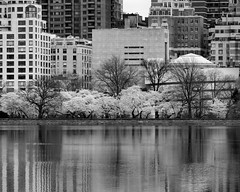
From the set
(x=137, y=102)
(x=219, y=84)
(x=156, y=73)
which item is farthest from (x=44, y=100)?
(x=219, y=84)

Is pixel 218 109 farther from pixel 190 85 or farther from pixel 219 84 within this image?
pixel 219 84

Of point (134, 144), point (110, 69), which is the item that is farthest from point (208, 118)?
point (134, 144)

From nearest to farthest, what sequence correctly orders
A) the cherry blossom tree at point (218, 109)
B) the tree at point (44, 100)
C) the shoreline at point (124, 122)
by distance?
the shoreline at point (124, 122) → the cherry blossom tree at point (218, 109) → the tree at point (44, 100)

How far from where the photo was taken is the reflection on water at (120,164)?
58219 mm

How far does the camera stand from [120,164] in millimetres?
69688

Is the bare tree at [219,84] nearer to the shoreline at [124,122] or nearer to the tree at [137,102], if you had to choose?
the tree at [137,102]

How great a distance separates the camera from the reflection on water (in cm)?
5822

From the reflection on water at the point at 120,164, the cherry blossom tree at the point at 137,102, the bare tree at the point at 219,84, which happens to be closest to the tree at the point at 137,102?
the cherry blossom tree at the point at 137,102

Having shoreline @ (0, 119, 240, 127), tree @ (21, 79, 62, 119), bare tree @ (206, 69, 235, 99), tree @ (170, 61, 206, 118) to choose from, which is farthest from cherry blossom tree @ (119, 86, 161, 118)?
tree @ (21, 79, 62, 119)

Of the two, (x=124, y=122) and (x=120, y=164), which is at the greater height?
(x=120, y=164)

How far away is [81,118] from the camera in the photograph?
486 feet

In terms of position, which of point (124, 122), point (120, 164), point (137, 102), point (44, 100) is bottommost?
point (124, 122)

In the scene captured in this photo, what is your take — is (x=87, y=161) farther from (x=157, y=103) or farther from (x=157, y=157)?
(x=157, y=103)

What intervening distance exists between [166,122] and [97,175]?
78.4m
